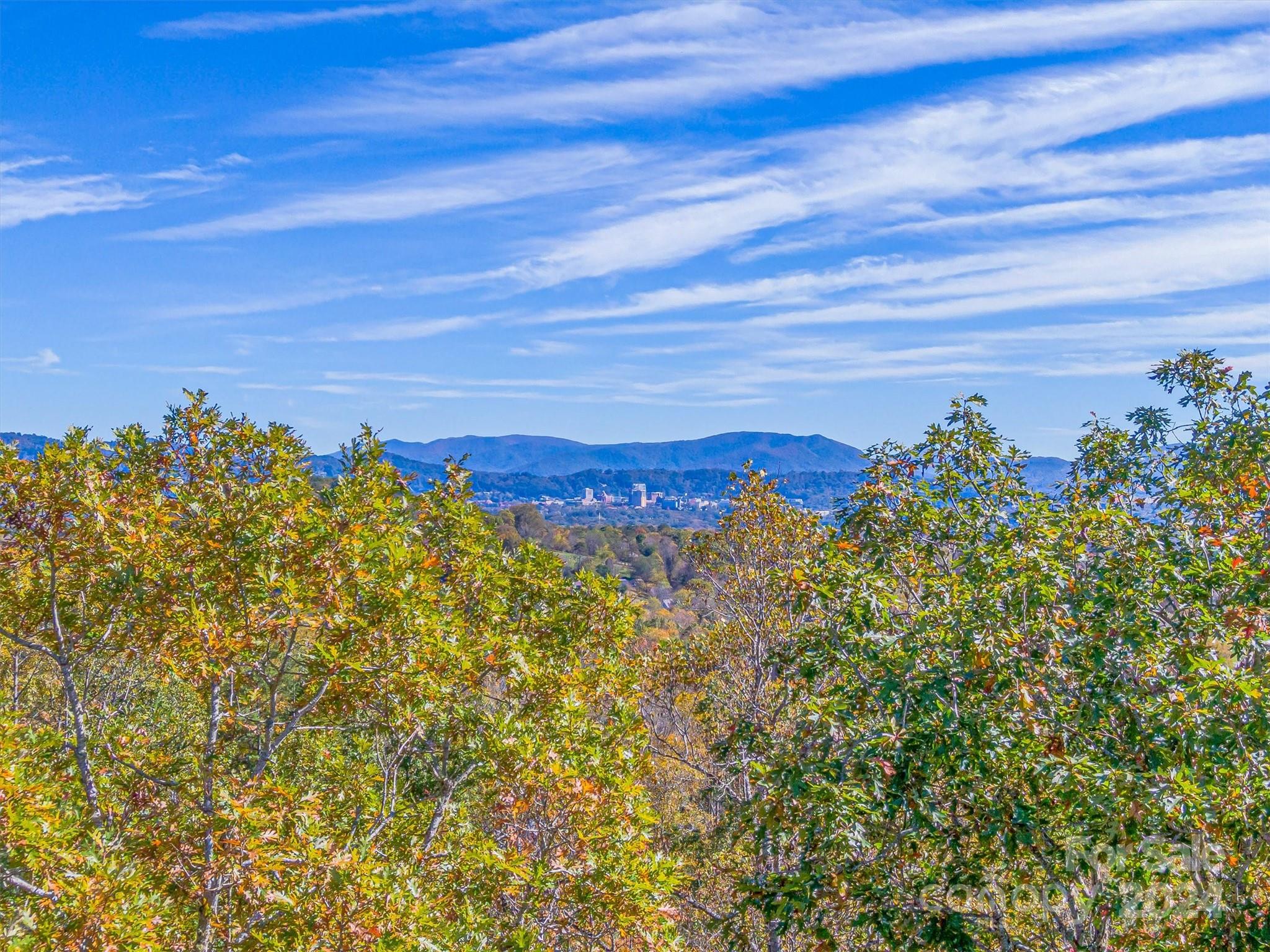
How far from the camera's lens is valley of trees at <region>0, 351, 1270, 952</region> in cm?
451

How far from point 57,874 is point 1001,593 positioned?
551 cm

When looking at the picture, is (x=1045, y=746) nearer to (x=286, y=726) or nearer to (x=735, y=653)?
(x=286, y=726)

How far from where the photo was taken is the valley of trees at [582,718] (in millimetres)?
4512

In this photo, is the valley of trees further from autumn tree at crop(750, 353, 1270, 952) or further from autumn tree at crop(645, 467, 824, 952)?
autumn tree at crop(645, 467, 824, 952)

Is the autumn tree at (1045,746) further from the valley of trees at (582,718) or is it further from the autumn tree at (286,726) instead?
the autumn tree at (286,726)

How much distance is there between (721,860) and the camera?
1335cm

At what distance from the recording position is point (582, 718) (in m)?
6.54

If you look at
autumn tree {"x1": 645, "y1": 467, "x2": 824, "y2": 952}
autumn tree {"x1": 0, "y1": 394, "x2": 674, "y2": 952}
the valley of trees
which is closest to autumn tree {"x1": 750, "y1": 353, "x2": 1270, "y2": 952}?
the valley of trees

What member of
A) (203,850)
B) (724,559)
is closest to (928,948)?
(203,850)

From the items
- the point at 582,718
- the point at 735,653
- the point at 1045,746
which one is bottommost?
the point at 735,653

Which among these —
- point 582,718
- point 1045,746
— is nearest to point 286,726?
point 582,718

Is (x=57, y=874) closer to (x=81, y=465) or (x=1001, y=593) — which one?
(x=81, y=465)

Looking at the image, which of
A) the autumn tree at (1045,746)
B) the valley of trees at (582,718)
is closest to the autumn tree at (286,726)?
the valley of trees at (582,718)

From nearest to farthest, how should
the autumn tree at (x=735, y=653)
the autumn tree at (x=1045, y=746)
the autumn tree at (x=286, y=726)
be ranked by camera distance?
the autumn tree at (x=1045, y=746), the autumn tree at (x=286, y=726), the autumn tree at (x=735, y=653)
